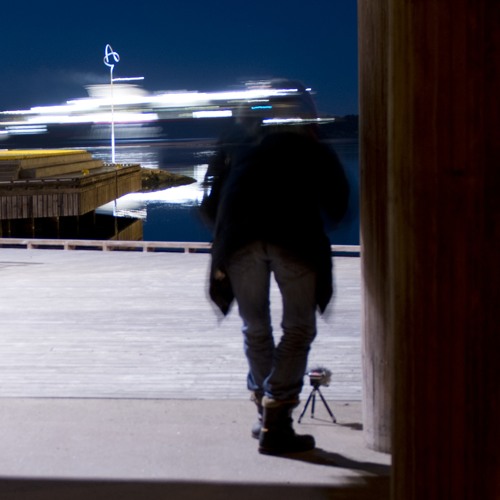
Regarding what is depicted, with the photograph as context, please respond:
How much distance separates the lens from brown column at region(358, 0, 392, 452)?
12.6 ft

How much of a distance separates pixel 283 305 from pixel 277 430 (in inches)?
21.0

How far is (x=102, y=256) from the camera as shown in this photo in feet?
47.2

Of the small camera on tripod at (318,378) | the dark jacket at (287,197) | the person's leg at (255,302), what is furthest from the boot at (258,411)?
the dark jacket at (287,197)

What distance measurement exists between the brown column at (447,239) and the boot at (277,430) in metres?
2.03

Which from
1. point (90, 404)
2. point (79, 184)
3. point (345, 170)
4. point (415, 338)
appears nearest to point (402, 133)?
point (415, 338)

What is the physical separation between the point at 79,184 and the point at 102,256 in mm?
34966

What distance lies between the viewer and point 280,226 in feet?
12.3

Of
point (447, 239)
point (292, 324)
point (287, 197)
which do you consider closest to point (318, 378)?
point (292, 324)

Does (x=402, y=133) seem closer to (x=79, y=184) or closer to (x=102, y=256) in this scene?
(x=102, y=256)

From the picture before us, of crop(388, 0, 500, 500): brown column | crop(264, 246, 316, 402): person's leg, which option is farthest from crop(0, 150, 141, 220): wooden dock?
crop(388, 0, 500, 500): brown column

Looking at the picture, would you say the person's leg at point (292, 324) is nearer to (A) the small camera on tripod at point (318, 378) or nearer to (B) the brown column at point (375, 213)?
(B) the brown column at point (375, 213)

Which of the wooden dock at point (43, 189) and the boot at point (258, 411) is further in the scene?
the wooden dock at point (43, 189)

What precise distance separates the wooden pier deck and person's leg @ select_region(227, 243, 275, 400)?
29cm

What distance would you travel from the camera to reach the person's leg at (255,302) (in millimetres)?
3816
